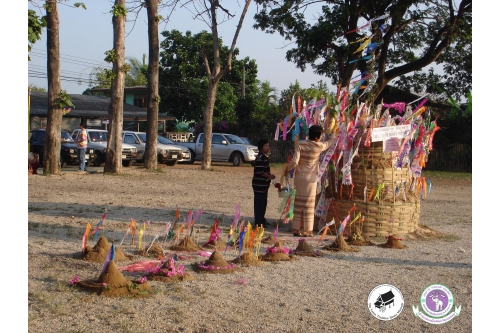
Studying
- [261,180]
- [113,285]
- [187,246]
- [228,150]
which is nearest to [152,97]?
[228,150]

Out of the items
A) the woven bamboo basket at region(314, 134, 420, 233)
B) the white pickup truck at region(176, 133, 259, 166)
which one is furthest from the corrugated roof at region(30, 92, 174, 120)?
the woven bamboo basket at region(314, 134, 420, 233)

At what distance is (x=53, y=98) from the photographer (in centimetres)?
1817

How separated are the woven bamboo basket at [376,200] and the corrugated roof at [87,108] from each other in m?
26.3

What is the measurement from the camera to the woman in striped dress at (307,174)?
9195mm

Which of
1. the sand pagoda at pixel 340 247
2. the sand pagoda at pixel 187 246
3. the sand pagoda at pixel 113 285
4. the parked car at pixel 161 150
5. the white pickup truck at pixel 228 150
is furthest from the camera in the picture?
the white pickup truck at pixel 228 150

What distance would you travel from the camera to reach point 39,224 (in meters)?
9.45

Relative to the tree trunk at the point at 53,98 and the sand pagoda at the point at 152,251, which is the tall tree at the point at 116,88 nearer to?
the tree trunk at the point at 53,98

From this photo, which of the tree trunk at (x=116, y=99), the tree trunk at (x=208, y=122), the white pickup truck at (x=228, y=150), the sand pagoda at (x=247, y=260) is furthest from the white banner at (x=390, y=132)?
the white pickup truck at (x=228, y=150)

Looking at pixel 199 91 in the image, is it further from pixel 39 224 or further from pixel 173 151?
pixel 39 224

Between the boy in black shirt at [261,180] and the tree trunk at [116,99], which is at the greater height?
the tree trunk at [116,99]

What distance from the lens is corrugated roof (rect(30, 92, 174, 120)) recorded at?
112 feet

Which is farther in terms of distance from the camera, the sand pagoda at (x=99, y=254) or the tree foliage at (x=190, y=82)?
the tree foliage at (x=190, y=82)

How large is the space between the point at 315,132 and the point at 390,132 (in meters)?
1.13

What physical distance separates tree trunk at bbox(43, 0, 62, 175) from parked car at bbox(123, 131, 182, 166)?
795cm
